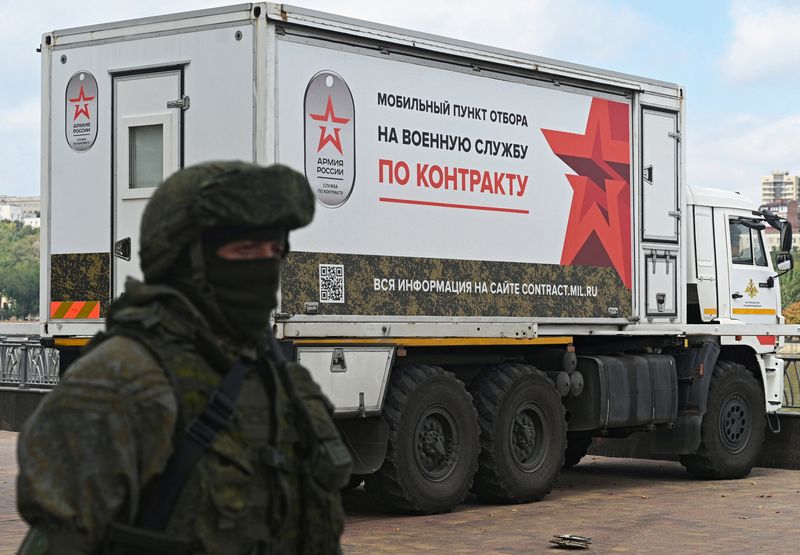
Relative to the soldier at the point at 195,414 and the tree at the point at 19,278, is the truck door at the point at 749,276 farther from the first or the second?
the tree at the point at 19,278

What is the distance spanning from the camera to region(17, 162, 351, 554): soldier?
269 cm

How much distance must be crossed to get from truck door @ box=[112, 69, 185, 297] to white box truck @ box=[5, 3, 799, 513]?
0.02 m

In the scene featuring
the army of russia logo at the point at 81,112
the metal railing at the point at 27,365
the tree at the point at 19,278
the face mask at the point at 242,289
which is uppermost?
the tree at the point at 19,278

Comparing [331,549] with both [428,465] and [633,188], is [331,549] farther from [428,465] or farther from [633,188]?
[633,188]

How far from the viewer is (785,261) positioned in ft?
52.3

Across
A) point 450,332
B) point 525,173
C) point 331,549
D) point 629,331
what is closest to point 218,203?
point 331,549

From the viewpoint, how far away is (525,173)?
13258 mm

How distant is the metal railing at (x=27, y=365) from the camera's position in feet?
70.1

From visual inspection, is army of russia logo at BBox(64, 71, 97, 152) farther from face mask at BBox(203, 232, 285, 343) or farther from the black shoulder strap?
the black shoulder strap

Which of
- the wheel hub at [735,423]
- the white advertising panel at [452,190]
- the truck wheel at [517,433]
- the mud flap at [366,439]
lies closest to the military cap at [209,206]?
the white advertising panel at [452,190]

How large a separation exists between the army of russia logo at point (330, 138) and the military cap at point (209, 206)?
815 centimetres

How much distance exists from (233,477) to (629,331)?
11.8 m

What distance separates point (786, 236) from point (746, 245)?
0.57m

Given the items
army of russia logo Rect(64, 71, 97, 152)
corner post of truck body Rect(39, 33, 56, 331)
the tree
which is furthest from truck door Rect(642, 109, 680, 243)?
the tree
